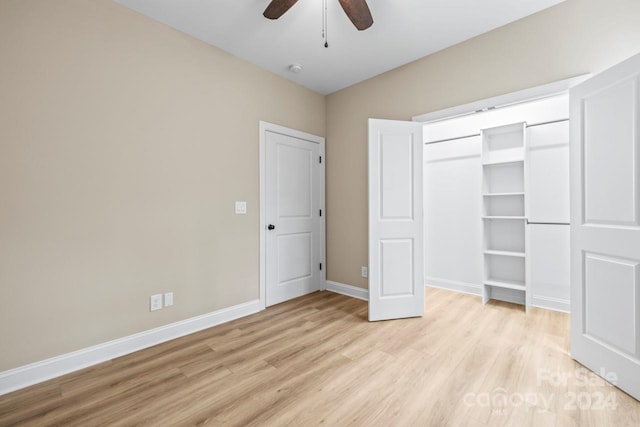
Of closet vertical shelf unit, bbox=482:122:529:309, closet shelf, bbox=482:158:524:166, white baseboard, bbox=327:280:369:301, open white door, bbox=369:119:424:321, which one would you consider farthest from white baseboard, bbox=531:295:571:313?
white baseboard, bbox=327:280:369:301

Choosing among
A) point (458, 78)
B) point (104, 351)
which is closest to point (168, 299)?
point (104, 351)

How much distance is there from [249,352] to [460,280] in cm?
301

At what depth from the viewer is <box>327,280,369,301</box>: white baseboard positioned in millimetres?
3676

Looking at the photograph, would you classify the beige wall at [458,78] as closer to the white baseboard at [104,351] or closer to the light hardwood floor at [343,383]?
the light hardwood floor at [343,383]

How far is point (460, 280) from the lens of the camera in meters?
3.91

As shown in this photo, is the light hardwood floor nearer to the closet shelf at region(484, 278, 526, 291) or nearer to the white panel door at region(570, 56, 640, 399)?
the white panel door at region(570, 56, 640, 399)

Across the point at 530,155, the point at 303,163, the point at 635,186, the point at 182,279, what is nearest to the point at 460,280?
the point at 530,155

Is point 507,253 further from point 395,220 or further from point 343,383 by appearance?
point 343,383

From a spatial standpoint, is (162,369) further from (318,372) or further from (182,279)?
(318,372)

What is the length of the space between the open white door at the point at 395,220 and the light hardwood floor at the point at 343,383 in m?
0.29

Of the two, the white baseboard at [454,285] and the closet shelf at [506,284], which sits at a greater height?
the closet shelf at [506,284]

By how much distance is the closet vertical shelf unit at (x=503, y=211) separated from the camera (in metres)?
3.42

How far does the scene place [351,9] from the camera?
6.64 ft

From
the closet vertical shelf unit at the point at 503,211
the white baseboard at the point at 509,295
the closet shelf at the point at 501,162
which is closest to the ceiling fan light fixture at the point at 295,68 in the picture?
the closet vertical shelf unit at the point at 503,211
